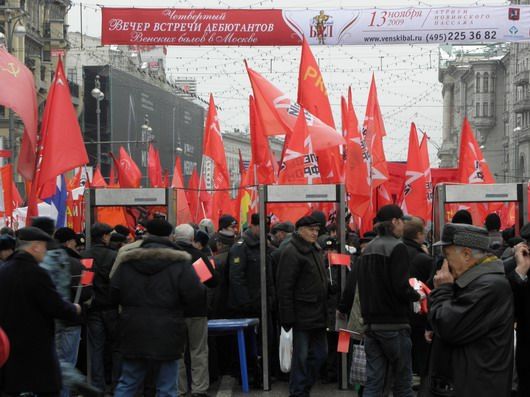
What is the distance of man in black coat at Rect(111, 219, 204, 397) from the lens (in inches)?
314

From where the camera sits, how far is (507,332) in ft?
17.8

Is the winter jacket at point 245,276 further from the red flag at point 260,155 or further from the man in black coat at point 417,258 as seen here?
the red flag at point 260,155

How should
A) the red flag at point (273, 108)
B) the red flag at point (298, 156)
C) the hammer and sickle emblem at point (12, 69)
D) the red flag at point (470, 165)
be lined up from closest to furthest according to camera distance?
the hammer and sickle emblem at point (12, 69) → the red flag at point (298, 156) → the red flag at point (273, 108) → the red flag at point (470, 165)

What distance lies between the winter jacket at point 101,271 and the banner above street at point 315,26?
1499cm

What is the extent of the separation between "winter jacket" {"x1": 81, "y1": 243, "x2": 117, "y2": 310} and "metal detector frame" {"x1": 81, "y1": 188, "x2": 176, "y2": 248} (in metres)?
0.89

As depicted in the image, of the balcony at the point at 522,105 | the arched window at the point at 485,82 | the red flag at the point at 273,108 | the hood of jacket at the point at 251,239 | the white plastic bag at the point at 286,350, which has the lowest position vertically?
the white plastic bag at the point at 286,350

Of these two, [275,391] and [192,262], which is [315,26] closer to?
[275,391]

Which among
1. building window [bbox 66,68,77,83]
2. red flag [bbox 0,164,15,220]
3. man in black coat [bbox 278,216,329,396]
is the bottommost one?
man in black coat [bbox 278,216,329,396]

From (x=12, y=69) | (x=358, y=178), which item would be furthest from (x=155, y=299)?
(x=358, y=178)

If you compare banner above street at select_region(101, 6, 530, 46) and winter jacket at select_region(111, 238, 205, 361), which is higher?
banner above street at select_region(101, 6, 530, 46)

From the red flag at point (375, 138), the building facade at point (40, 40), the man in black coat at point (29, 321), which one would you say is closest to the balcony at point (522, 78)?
the building facade at point (40, 40)

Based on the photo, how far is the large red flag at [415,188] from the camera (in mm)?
18297

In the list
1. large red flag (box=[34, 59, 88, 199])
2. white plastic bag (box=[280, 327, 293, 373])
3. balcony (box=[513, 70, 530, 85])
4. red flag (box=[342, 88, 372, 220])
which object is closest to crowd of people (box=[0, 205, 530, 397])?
white plastic bag (box=[280, 327, 293, 373])

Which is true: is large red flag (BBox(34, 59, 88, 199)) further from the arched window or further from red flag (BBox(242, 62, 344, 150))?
the arched window
